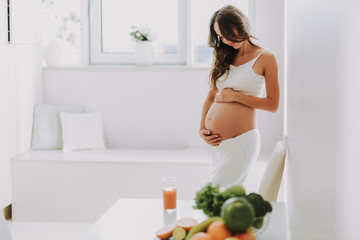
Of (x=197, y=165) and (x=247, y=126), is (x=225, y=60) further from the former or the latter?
(x=197, y=165)

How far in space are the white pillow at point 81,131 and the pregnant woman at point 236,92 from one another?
1.80 m

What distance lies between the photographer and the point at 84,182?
357 cm

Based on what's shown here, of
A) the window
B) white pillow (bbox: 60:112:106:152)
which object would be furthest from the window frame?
white pillow (bbox: 60:112:106:152)

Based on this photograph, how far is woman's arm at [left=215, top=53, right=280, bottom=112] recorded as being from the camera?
85.9 inches

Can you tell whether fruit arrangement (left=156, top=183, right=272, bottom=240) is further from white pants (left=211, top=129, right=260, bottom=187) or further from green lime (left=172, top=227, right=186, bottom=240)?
white pants (left=211, top=129, right=260, bottom=187)

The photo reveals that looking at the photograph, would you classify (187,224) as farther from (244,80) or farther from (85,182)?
(85,182)

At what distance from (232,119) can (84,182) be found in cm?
165

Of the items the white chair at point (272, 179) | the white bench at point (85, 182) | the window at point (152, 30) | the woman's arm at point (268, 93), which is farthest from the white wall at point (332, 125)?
the window at point (152, 30)

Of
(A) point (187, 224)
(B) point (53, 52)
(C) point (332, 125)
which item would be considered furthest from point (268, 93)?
(B) point (53, 52)

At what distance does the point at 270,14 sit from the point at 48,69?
1863 millimetres

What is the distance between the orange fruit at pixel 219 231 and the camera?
0.93 metres

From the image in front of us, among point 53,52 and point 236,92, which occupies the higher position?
point 53,52

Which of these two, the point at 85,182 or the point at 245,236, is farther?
the point at 85,182

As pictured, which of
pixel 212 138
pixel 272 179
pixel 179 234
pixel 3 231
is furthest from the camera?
pixel 212 138
